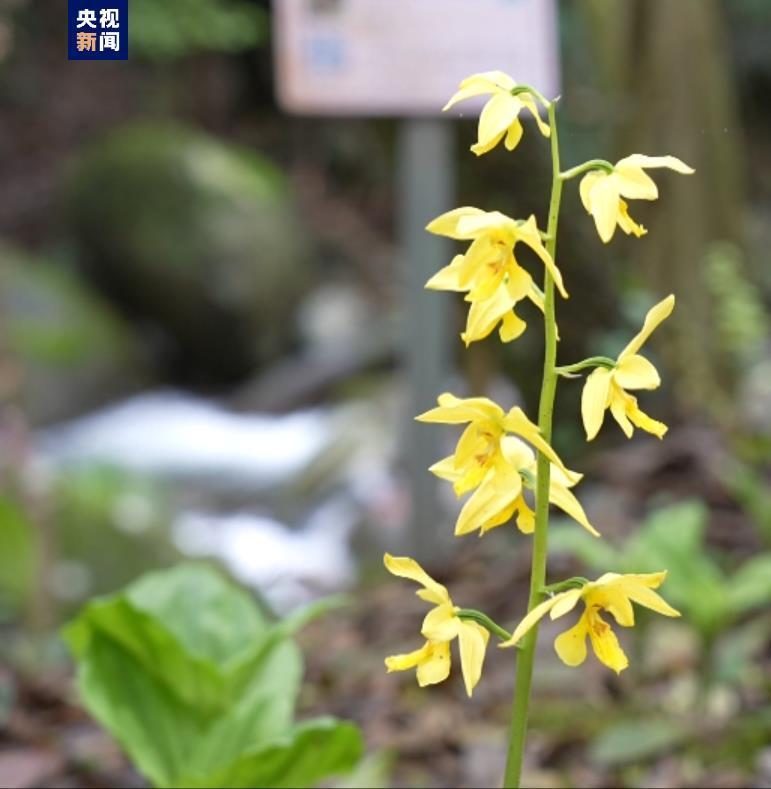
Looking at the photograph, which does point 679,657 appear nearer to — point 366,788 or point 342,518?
point 366,788

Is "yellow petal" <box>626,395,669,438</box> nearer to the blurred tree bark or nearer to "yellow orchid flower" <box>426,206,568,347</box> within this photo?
"yellow orchid flower" <box>426,206,568,347</box>

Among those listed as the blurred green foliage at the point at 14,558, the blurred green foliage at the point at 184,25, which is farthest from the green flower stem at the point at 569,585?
the blurred green foliage at the point at 184,25

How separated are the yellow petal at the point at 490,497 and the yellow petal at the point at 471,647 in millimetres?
95

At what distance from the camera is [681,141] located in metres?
4.52

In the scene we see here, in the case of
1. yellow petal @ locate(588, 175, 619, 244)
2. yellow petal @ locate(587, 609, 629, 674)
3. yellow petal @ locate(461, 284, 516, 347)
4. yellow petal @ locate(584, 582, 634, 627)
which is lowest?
yellow petal @ locate(587, 609, 629, 674)

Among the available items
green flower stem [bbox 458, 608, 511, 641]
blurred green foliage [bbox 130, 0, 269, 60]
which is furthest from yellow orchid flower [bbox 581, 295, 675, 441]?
blurred green foliage [bbox 130, 0, 269, 60]

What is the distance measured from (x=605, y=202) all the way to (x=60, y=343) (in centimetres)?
704

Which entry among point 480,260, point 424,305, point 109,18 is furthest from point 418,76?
point 480,260

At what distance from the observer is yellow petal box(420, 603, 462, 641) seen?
45.6 inches

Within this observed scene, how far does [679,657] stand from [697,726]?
0.48 m

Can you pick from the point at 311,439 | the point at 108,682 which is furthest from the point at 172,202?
the point at 108,682

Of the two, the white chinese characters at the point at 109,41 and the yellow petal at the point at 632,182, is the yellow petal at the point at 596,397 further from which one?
the white chinese characters at the point at 109,41

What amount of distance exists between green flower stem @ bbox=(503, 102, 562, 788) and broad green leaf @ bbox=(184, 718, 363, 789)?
315 millimetres

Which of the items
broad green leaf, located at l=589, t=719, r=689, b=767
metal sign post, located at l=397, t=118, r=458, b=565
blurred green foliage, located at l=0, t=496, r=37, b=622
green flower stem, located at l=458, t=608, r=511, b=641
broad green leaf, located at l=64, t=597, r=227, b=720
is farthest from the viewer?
blurred green foliage, located at l=0, t=496, r=37, b=622
